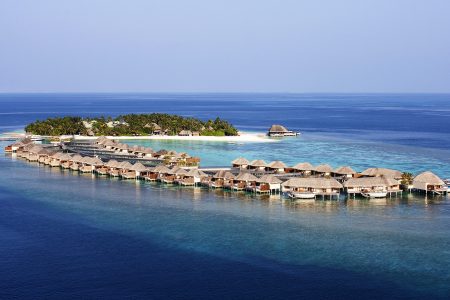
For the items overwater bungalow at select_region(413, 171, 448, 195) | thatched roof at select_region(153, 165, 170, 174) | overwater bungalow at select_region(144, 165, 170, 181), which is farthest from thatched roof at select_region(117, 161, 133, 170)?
overwater bungalow at select_region(413, 171, 448, 195)

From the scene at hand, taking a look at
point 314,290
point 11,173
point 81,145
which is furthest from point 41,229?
point 81,145

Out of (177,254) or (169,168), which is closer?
(177,254)

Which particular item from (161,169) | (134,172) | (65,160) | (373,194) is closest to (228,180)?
(161,169)

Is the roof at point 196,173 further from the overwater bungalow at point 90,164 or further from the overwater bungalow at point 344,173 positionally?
the overwater bungalow at point 344,173

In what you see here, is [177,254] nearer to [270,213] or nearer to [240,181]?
[270,213]

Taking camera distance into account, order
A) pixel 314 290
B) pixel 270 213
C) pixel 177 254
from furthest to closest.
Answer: pixel 270 213, pixel 177 254, pixel 314 290

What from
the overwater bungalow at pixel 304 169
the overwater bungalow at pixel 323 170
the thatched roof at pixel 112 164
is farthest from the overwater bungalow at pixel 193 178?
the overwater bungalow at pixel 323 170

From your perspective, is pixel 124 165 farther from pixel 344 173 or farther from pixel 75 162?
pixel 344 173
